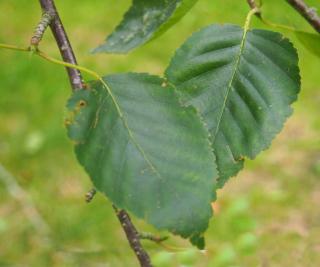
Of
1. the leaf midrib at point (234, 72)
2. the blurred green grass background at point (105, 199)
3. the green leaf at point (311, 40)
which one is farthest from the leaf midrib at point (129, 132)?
the blurred green grass background at point (105, 199)

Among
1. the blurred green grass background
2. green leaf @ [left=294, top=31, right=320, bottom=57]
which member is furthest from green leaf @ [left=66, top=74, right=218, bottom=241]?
the blurred green grass background

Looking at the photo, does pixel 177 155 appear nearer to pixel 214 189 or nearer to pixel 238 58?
pixel 214 189

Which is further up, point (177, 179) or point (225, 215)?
point (177, 179)

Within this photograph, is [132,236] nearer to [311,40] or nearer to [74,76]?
[74,76]

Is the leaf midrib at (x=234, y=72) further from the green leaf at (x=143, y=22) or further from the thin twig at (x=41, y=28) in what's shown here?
the thin twig at (x=41, y=28)

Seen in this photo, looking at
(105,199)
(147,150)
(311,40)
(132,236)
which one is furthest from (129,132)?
(105,199)

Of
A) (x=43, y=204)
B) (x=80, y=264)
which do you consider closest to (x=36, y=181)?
(x=43, y=204)

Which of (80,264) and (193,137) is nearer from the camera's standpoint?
(193,137)
